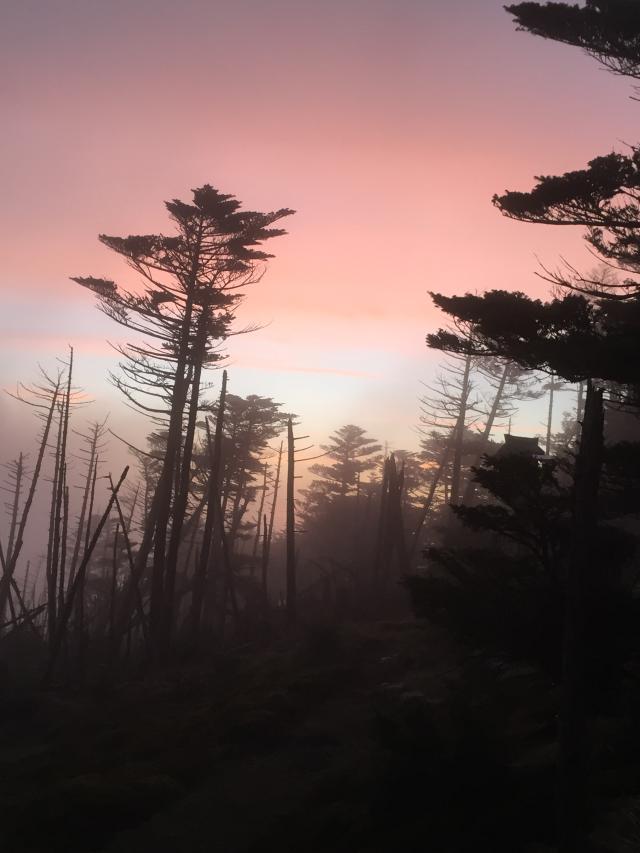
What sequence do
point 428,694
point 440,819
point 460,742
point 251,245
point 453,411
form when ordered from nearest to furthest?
1. point 440,819
2. point 460,742
3. point 428,694
4. point 251,245
5. point 453,411

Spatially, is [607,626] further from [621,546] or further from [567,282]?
[567,282]

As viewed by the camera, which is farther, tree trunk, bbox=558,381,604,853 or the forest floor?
the forest floor

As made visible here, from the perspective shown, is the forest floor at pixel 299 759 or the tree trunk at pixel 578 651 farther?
the forest floor at pixel 299 759

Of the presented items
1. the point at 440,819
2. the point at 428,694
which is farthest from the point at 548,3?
the point at 428,694

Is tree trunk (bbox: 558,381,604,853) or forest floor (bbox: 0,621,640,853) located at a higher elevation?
tree trunk (bbox: 558,381,604,853)

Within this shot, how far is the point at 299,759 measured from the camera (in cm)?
1375

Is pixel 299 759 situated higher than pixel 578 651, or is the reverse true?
pixel 578 651

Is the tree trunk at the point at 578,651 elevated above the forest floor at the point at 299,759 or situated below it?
above

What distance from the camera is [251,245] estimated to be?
23.6 metres

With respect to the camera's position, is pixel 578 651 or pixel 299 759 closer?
pixel 578 651

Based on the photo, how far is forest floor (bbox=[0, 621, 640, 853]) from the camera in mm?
9078

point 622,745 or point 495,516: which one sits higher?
point 495,516

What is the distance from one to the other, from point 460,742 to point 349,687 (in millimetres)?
10039

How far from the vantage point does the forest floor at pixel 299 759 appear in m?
9.08
